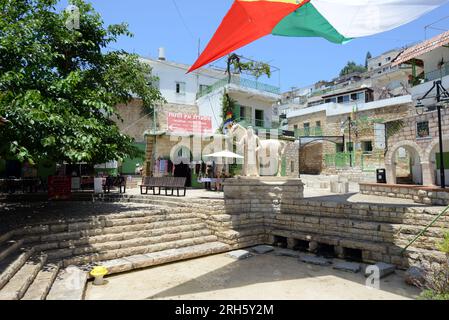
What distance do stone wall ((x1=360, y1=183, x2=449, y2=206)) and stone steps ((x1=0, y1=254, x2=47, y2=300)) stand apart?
10.3 meters

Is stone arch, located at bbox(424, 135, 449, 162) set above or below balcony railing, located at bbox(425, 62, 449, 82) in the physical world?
below

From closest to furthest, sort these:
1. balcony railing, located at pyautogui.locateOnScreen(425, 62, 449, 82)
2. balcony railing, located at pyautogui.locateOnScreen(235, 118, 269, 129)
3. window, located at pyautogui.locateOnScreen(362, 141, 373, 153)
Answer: balcony railing, located at pyautogui.locateOnScreen(425, 62, 449, 82)
balcony railing, located at pyautogui.locateOnScreen(235, 118, 269, 129)
window, located at pyautogui.locateOnScreen(362, 141, 373, 153)

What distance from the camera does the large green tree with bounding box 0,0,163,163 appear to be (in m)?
6.07

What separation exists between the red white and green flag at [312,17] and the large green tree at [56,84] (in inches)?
135

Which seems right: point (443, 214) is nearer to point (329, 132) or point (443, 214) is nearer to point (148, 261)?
point (148, 261)

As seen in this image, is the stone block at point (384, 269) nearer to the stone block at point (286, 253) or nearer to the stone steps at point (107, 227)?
the stone block at point (286, 253)

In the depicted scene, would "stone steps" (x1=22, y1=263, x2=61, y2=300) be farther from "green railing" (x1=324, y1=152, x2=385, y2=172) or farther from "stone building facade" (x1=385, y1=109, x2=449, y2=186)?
"green railing" (x1=324, y1=152, x2=385, y2=172)

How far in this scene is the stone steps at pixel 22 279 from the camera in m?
4.54

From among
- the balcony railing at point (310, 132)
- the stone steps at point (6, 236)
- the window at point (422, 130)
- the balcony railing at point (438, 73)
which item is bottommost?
the stone steps at point (6, 236)

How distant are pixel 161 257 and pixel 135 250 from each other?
0.81 metres

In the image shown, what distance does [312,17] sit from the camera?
274 inches

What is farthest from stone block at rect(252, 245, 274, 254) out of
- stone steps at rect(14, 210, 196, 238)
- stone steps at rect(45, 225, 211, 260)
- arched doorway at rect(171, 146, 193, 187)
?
arched doorway at rect(171, 146, 193, 187)

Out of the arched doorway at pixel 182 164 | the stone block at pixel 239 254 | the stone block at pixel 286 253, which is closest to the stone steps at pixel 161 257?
the stone block at pixel 239 254
